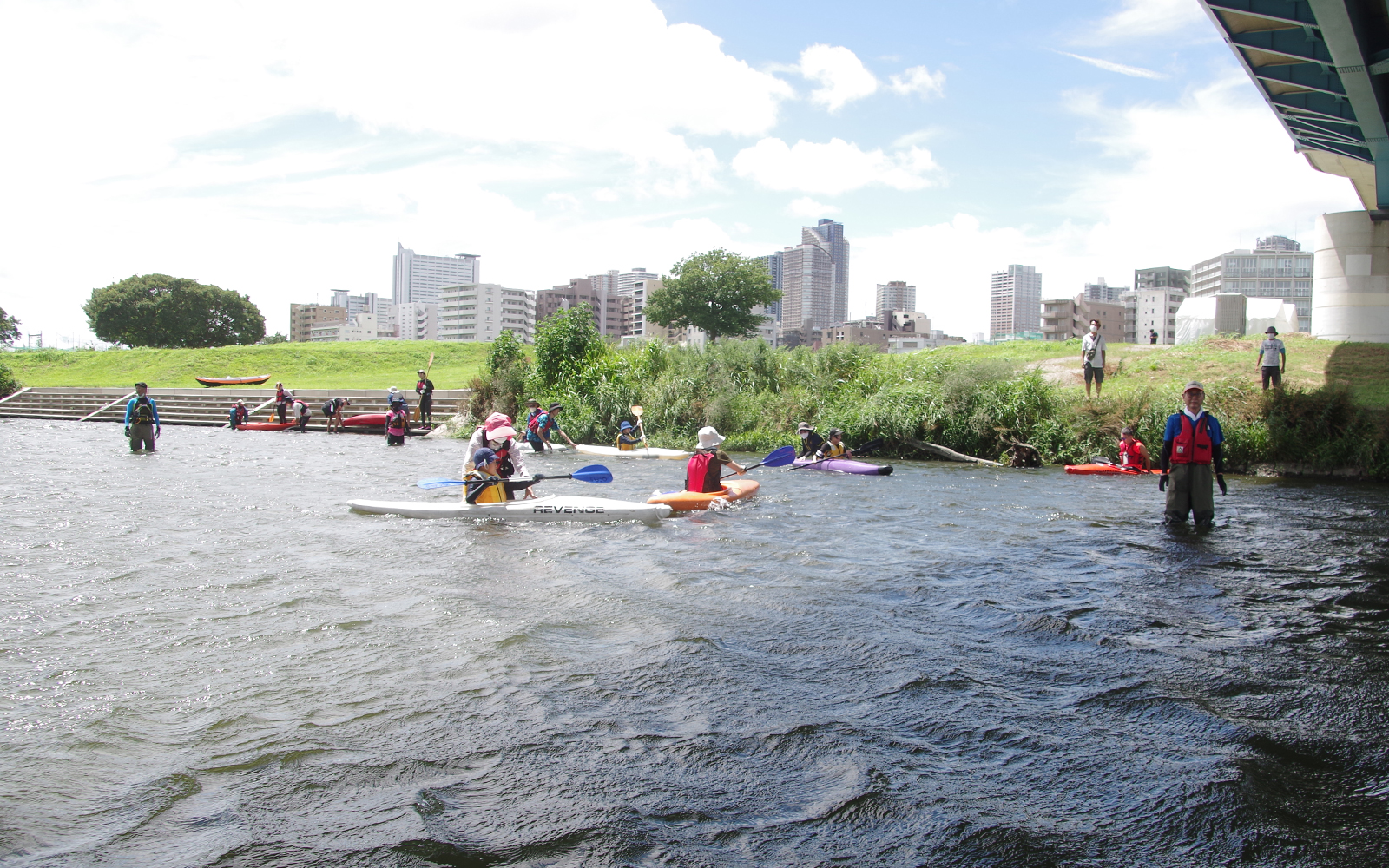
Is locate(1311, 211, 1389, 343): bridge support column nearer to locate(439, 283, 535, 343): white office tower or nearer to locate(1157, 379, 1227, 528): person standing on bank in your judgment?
locate(1157, 379, 1227, 528): person standing on bank

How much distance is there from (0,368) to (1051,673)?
50973 millimetres

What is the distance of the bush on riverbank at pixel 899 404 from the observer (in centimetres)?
1723

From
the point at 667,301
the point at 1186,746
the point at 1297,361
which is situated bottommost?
the point at 1186,746

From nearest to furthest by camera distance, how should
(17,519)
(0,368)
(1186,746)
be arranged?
(1186,746), (17,519), (0,368)

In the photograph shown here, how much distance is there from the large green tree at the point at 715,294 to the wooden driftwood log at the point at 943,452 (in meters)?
38.2

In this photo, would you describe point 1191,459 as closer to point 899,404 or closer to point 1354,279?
point 899,404

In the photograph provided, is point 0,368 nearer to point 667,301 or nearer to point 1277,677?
point 667,301

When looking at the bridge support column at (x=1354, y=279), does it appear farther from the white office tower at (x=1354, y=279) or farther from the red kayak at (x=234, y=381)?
the red kayak at (x=234, y=381)

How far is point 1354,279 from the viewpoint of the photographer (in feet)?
86.3

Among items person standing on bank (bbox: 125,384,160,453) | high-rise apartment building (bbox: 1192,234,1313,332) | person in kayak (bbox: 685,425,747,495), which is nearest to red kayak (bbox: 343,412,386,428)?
person standing on bank (bbox: 125,384,160,453)

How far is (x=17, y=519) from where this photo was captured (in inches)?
422

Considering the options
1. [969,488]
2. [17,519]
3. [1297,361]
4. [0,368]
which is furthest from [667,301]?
[17,519]

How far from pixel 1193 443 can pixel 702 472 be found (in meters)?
5.96

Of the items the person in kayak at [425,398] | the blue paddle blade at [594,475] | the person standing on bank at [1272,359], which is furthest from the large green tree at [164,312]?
the person standing on bank at [1272,359]
